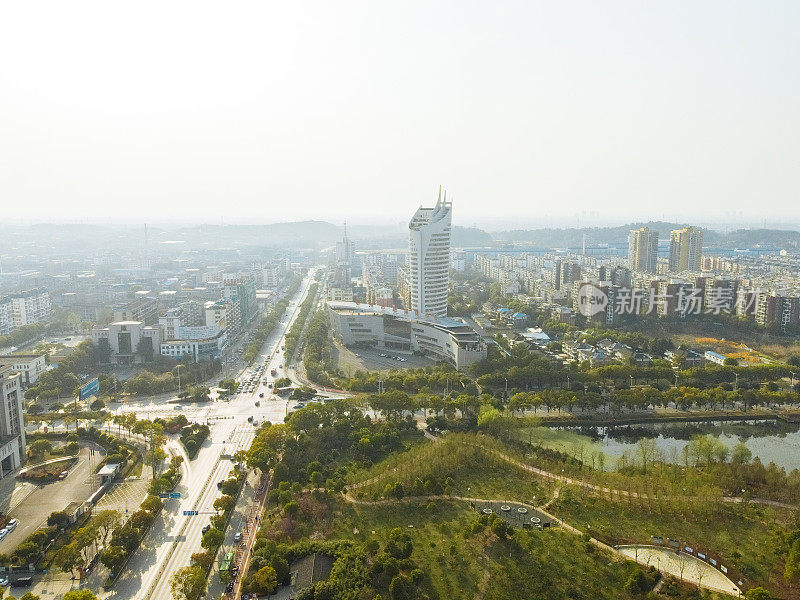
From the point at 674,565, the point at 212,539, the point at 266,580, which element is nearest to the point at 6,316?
the point at 212,539

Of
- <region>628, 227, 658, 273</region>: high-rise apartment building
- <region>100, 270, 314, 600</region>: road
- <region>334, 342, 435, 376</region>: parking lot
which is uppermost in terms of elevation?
<region>628, 227, 658, 273</region>: high-rise apartment building

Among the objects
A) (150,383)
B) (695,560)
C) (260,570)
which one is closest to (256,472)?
(260,570)

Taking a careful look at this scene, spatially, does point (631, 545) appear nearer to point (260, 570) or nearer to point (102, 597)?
point (260, 570)

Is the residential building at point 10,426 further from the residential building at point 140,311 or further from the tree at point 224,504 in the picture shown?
the residential building at point 140,311

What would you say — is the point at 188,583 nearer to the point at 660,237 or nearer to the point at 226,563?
the point at 226,563

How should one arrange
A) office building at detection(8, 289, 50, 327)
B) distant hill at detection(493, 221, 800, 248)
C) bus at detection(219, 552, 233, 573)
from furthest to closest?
distant hill at detection(493, 221, 800, 248), office building at detection(8, 289, 50, 327), bus at detection(219, 552, 233, 573)

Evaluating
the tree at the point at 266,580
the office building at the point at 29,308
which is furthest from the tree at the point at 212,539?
the office building at the point at 29,308

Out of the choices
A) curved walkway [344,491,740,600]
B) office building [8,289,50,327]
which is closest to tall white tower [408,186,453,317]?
curved walkway [344,491,740,600]

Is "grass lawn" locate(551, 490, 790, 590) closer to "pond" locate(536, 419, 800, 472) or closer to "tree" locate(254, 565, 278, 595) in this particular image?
"pond" locate(536, 419, 800, 472)
